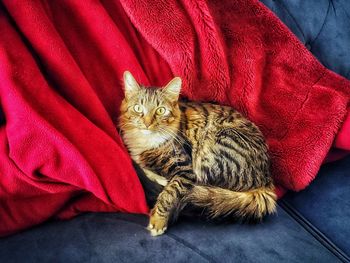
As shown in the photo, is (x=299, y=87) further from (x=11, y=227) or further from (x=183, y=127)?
(x=11, y=227)

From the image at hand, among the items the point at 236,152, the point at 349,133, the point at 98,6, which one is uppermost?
the point at 98,6

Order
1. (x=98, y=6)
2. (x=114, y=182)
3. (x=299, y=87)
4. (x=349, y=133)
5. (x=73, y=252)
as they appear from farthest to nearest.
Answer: (x=299, y=87) < (x=349, y=133) < (x=98, y=6) < (x=114, y=182) < (x=73, y=252)

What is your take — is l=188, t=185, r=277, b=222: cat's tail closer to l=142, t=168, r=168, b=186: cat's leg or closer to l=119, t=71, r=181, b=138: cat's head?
l=142, t=168, r=168, b=186: cat's leg

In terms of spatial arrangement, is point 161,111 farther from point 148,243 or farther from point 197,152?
point 148,243

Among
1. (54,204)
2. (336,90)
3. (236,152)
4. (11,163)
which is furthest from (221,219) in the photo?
(336,90)

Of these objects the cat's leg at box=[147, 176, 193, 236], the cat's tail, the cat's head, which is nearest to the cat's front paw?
the cat's leg at box=[147, 176, 193, 236]

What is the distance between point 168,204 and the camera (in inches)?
40.8

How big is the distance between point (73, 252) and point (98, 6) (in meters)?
0.72

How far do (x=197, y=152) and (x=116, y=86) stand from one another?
1.13ft

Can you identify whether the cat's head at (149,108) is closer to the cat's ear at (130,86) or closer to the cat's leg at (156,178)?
the cat's ear at (130,86)

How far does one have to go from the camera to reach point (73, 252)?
894 millimetres

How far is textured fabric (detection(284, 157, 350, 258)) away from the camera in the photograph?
1.13 metres

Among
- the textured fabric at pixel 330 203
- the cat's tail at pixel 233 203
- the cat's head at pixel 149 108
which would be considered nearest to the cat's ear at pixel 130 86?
the cat's head at pixel 149 108

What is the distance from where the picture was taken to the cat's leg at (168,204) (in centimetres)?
98
